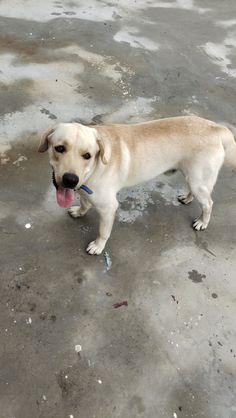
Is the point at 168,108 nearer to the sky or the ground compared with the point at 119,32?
nearer to the ground

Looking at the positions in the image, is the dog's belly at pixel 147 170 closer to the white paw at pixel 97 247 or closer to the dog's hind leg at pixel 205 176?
the dog's hind leg at pixel 205 176

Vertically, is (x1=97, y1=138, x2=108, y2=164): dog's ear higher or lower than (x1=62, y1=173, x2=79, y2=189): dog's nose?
higher

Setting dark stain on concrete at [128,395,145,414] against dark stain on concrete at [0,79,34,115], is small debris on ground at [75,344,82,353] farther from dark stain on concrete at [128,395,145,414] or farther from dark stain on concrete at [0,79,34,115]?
dark stain on concrete at [0,79,34,115]

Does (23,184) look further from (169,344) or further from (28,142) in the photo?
(169,344)

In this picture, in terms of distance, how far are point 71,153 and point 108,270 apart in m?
1.43

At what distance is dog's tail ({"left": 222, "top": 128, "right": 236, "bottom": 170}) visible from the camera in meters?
3.80

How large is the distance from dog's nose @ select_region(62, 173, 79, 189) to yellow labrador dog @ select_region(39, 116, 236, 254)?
0.16 metres

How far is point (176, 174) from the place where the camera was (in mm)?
5094

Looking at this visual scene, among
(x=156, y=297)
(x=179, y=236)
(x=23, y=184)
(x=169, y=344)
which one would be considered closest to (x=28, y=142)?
(x=23, y=184)

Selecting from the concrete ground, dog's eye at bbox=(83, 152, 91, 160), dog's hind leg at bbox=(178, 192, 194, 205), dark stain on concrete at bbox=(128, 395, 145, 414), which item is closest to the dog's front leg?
the concrete ground

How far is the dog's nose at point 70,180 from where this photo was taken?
2.99m

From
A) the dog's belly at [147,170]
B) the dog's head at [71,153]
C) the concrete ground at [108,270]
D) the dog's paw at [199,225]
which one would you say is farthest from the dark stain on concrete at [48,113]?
the dog's paw at [199,225]

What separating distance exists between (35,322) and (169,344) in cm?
126

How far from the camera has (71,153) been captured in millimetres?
3051
